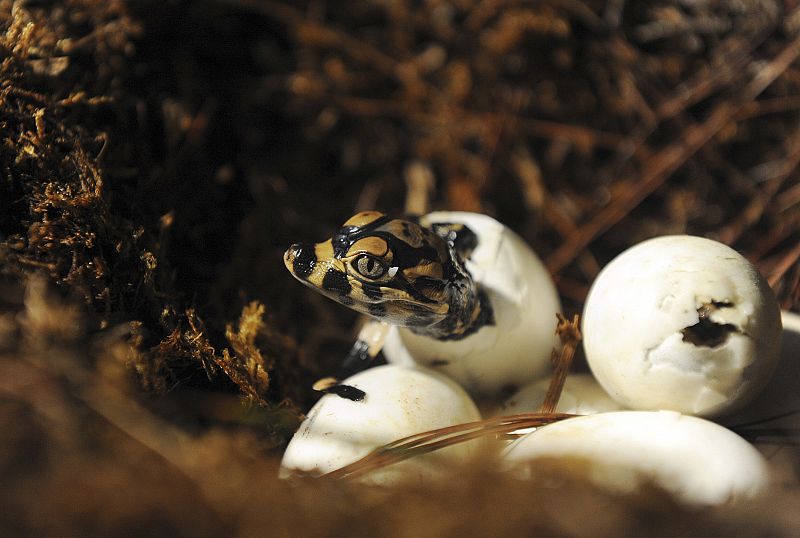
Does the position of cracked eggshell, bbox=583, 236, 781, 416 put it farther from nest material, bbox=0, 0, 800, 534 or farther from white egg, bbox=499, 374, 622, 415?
nest material, bbox=0, 0, 800, 534

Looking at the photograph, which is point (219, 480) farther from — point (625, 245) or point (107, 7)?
point (625, 245)

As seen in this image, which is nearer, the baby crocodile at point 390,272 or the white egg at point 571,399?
the baby crocodile at point 390,272

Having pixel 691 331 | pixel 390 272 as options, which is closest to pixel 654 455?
pixel 691 331

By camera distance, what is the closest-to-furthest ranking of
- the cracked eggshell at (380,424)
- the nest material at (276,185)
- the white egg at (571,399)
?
the nest material at (276,185) → the cracked eggshell at (380,424) → the white egg at (571,399)

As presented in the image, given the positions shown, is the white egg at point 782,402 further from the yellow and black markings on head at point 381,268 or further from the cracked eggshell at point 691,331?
the yellow and black markings on head at point 381,268

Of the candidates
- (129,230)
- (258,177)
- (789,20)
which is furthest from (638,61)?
(129,230)

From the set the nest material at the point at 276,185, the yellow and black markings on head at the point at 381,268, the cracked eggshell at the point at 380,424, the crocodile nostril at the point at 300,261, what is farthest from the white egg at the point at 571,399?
the crocodile nostril at the point at 300,261
